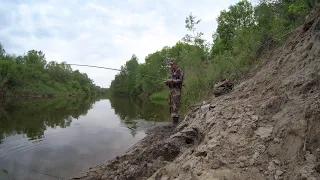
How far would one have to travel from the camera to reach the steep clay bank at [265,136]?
3.13m

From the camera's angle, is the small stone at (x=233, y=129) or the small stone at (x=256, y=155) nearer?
the small stone at (x=256, y=155)

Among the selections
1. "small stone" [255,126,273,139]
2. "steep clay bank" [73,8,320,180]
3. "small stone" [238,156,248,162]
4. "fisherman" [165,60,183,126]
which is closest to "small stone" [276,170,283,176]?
"steep clay bank" [73,8,320,180]

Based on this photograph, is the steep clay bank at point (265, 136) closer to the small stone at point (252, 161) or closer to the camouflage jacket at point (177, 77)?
the small stone at point (252, 161)

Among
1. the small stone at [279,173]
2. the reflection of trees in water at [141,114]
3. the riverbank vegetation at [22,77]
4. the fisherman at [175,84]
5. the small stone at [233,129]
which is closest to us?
the small stone at [279,173]

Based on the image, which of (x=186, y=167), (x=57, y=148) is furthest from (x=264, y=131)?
(x=57, y=148)

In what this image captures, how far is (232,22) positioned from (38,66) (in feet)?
190

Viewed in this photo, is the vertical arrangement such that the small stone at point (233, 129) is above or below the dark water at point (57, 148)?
above

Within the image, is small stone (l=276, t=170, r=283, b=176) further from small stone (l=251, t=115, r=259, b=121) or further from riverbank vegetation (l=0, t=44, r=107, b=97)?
riverbank vegetation (l=0, t=44, r=107, b=97)

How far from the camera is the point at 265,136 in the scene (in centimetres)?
371

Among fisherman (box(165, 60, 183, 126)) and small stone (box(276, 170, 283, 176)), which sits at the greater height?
fisherman (box(165, 60, 183, 126))

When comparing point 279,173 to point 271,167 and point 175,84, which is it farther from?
point 175,84

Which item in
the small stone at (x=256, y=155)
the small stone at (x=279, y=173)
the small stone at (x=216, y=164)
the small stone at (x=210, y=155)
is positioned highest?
the small stone at (x=256, y=155)

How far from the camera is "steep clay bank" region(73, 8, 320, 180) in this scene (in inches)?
123

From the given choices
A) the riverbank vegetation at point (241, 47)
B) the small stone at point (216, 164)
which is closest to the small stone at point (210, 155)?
the small stone at point (216, 164)
